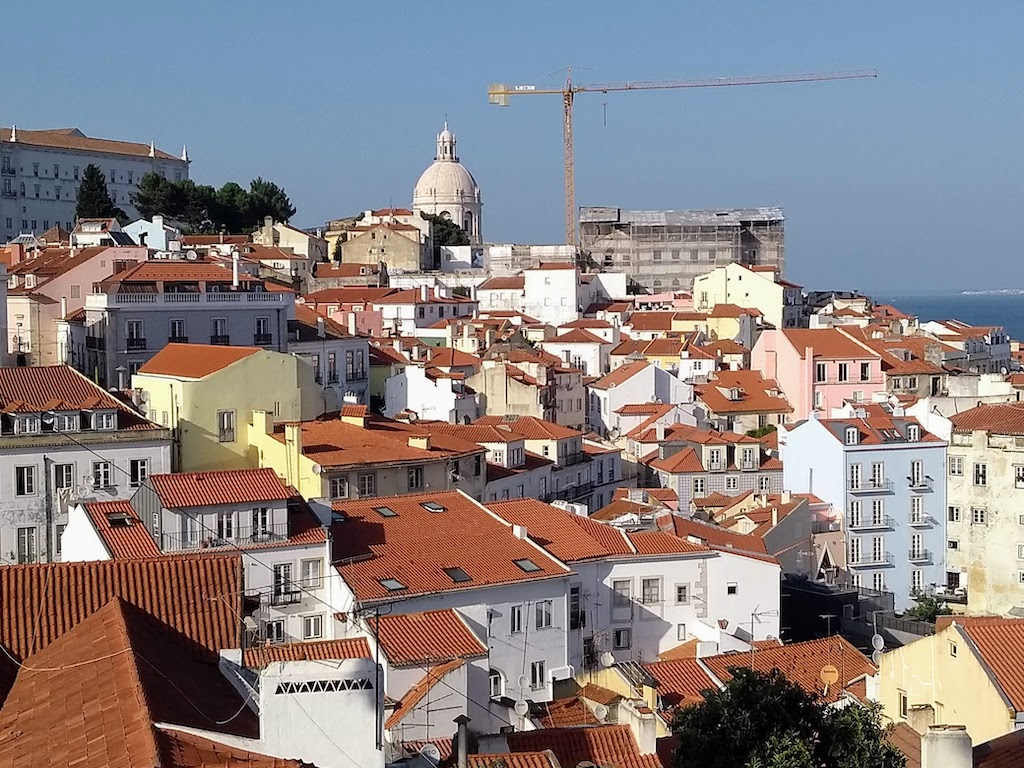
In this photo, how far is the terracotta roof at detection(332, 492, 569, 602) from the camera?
29.0 metres

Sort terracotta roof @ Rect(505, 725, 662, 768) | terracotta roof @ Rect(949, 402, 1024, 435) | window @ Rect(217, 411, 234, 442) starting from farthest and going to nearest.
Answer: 1. terracotta roof @ Rect(949, 402, 1024, 435)
2. window @ Rect(217, 411, 234, 442)
3. terracotta roof @ Rect(505, 725, 662, 768)

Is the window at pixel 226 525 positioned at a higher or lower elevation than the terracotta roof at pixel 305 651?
higher

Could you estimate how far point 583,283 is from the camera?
304 feet

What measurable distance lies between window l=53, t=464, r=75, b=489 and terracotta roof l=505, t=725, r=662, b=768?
55.1ft

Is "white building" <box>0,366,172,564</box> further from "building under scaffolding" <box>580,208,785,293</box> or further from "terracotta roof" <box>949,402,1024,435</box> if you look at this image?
"building under scaffolding" <box>580,208,785,293</box>

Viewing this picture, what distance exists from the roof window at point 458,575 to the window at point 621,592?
4.47 m

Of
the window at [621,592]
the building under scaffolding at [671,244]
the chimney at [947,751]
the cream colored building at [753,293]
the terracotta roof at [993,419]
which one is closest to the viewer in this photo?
the chimney at [947,751]

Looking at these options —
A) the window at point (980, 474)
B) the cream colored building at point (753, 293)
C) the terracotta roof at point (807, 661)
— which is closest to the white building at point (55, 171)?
the cream colored building at point (753, 293)

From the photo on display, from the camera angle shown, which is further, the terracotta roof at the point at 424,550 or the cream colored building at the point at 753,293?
the cream colored building at the point at 753,293

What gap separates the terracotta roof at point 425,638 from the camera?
82.0 feet

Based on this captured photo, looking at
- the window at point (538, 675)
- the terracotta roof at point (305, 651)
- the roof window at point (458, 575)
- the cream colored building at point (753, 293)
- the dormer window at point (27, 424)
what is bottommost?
the window at point (538, 675)

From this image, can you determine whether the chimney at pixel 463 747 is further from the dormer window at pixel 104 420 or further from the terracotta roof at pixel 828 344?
the terracotta roof at pixel 828 344

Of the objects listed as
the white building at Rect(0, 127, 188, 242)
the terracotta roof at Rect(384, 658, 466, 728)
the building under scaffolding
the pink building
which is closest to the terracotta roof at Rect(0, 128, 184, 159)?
the white building at Rect(0, 127, 188, 242)

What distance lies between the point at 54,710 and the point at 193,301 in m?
29.5
